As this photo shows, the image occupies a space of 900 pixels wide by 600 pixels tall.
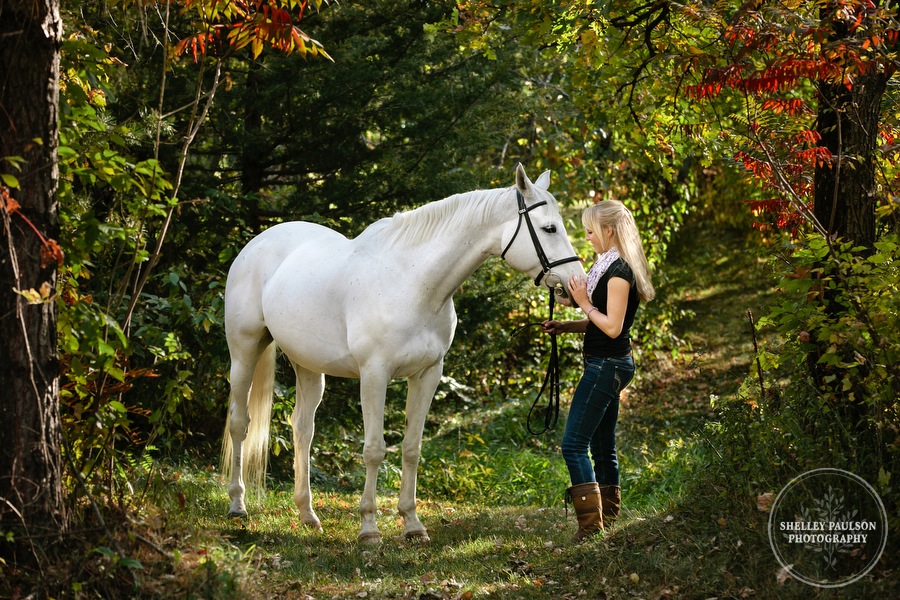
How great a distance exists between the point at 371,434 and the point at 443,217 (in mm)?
1396

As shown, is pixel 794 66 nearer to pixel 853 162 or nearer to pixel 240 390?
pixel 853 162

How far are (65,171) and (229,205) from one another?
3.38 metres

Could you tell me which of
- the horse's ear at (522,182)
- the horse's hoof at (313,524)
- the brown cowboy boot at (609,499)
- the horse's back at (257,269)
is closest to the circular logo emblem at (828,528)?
the brown cowboy boot at (609,499)

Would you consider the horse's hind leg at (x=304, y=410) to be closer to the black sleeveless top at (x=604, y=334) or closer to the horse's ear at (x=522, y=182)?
the horse's ear at (x=522, y=182)

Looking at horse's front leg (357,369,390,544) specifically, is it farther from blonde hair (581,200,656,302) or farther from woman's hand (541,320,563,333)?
blonde hair (581,200,656,302)

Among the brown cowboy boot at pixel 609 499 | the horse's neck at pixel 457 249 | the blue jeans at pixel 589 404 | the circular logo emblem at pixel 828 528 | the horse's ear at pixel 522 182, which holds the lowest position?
the brown cowboy boot at pixel 609 499

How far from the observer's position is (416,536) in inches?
207

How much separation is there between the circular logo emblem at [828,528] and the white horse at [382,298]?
1607 millimetres

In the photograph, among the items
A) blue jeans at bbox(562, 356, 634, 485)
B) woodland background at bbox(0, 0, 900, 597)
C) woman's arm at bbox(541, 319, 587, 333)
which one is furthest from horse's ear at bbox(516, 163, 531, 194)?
woodland background at bbox(0, 0, 900, 597)

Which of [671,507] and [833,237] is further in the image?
[671,507]

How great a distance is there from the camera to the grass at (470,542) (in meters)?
3.53

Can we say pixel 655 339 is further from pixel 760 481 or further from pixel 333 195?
pixel 760 481

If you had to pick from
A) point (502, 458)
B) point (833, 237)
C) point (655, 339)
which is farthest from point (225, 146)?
point (655, 339)

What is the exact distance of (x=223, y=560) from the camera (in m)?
3.64
